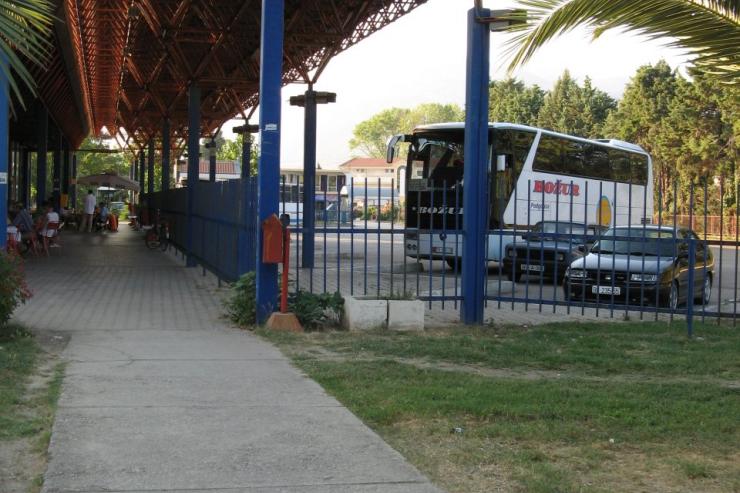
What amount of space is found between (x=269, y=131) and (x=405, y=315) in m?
2.86


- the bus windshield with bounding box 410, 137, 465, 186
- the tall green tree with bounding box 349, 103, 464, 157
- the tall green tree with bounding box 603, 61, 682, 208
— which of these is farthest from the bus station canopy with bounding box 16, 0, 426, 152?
the tall green tree with bounding box 349, 103, 464, 157

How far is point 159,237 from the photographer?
30266mm

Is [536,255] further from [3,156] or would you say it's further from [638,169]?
[638,169]

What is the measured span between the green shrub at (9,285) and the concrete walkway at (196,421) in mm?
798

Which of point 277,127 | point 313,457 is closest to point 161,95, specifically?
point 277,127

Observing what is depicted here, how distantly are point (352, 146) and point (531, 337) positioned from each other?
167288 mm

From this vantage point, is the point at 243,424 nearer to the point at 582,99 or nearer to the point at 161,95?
the point at 161,95

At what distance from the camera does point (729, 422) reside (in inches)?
257

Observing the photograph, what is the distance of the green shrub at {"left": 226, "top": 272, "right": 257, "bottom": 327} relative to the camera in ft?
38.2

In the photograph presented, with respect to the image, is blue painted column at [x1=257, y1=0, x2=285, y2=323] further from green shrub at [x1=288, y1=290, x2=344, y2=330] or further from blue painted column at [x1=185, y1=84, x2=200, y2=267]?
blue painted column at [x1=185, y1=84, x2=200, y2=267]

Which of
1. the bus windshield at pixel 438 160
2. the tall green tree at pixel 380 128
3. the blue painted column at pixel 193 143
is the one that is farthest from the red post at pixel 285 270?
the tall green tree at pixel 380 128

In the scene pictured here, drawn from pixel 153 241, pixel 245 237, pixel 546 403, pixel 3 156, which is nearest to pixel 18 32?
pixel 546 403

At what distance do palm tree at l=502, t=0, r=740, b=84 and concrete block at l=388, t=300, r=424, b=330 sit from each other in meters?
4.96

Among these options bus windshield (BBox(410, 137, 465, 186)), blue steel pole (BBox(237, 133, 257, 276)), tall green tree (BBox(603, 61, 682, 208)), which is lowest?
blue steel pole (BBox(237, 133, 257, 276))
